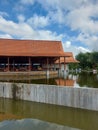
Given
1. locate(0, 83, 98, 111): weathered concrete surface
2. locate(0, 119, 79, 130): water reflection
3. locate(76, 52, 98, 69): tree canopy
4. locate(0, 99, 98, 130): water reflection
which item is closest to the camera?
locate(0, 119, 79, 130): water reflection

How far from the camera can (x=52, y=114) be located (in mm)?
13219

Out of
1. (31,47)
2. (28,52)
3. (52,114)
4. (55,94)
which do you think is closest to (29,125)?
(52,114)

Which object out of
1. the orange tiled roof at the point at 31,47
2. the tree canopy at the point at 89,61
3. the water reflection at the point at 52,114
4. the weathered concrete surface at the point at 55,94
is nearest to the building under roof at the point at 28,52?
the orange tiled roof at the point at 31,47

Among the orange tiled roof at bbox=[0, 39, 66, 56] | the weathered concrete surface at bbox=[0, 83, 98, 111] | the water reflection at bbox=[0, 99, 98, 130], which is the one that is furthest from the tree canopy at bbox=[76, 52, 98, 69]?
the water reflection at bbox=[0, 99, 98, 130]

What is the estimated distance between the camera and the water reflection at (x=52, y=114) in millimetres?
11508

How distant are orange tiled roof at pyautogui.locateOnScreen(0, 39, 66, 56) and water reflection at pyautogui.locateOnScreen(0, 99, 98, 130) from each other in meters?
26.9

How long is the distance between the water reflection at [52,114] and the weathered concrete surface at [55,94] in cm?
34

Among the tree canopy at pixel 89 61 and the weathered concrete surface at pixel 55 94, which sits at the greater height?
the tree canopy at pixel 89 61

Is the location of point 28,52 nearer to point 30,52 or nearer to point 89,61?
point 30,52

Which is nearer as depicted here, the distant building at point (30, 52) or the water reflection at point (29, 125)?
the water reflection at point (29, 125)

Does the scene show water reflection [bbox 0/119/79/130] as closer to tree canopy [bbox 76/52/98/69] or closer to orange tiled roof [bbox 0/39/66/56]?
orange tiled roof [bbox 0/39/66/56]

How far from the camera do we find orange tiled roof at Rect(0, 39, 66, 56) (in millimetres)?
42938

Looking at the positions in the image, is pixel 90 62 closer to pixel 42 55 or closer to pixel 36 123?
pixel 42 55

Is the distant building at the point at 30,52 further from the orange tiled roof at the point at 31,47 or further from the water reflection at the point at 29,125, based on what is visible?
the water reflection at the point at 29,125
